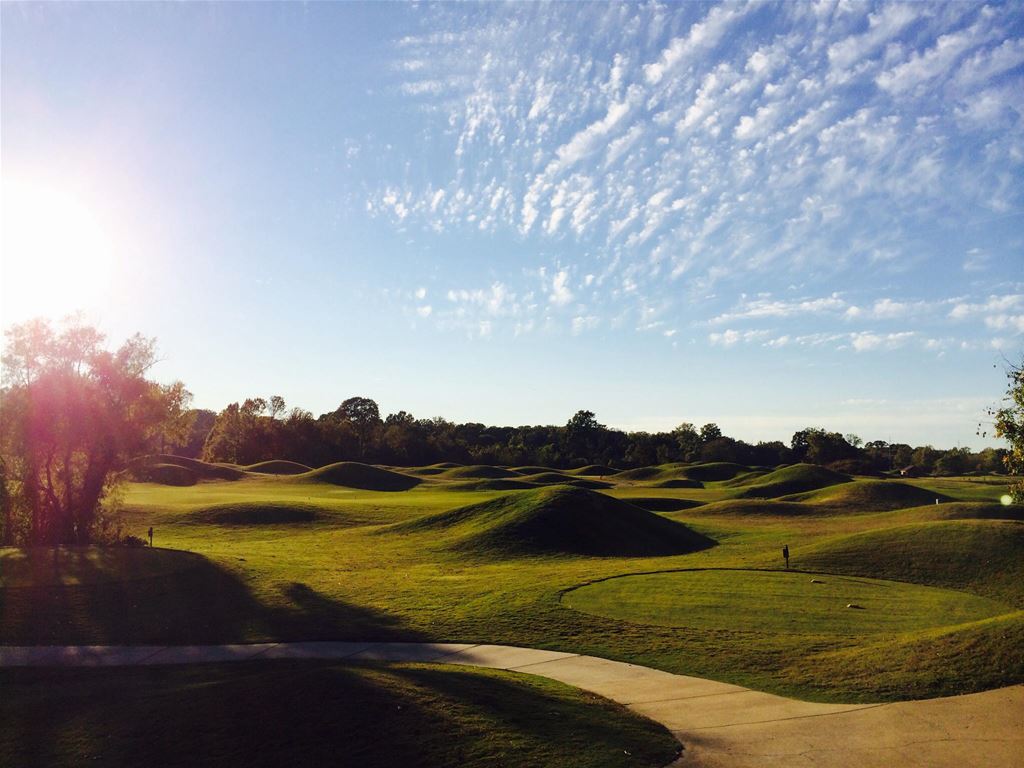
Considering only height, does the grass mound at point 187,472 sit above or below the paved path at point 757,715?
above

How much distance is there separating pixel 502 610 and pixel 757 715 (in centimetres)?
906

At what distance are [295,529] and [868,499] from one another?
40916 millimetres

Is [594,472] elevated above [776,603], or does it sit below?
above

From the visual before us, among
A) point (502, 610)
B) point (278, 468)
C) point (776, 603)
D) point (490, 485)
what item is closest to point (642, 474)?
point (490, 485)

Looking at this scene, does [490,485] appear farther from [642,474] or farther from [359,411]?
[359,411]

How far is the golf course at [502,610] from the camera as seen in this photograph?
32.4 feet

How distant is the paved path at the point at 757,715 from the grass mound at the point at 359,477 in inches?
2149

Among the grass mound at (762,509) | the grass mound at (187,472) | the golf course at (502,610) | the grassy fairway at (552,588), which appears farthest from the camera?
the grass mound at (187,472)

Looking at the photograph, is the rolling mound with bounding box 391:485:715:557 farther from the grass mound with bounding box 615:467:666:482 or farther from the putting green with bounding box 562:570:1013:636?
the grass mound with bounding box 615:467:666:482

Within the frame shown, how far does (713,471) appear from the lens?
9906 centimetres

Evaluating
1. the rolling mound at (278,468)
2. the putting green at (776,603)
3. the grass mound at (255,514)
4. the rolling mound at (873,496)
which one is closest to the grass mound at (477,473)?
the rolling mound at (278,468)

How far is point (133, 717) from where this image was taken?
9961 mm

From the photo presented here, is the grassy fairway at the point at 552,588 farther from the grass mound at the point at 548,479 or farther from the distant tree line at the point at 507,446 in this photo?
the distant tree line at the point at 507,446

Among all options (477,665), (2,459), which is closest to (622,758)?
(477,665)
